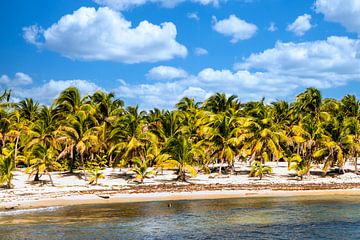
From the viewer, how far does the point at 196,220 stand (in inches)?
1155

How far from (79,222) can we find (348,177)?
3583 centimetres

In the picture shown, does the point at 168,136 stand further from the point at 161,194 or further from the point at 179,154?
the point at 161,194

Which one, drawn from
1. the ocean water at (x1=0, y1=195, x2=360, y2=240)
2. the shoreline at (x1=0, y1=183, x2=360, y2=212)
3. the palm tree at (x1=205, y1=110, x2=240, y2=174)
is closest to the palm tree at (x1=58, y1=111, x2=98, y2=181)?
the shoreline at (x1=0, y1=183, x2=360, y2=212)

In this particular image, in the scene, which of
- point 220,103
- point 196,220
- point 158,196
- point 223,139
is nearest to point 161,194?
point 158,196

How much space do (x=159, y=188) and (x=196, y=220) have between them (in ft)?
55.3

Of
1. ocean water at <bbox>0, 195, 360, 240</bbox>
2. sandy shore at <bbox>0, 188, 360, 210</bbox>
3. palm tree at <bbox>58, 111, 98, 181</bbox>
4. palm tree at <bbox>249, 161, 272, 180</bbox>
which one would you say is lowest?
ocean water at <bbox>0, 195, 360, 240</bbox>

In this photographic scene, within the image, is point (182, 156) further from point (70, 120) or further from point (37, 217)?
point (37, 217)

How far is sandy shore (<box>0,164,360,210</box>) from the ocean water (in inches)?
136

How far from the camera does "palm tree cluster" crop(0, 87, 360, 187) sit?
49.1 meters

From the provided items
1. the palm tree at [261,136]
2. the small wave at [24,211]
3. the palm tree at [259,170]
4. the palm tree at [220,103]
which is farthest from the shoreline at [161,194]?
the palm tree at [220,103]

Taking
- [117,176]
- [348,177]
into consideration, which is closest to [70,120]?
[117,176]

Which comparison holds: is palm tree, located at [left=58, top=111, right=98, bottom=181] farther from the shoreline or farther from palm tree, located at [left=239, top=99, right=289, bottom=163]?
palm tree, located at [left=239, top=99, right=289, bottom=163]

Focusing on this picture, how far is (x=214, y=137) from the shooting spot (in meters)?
54.4

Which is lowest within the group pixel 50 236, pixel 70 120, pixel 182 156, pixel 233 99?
pixel 50 236
